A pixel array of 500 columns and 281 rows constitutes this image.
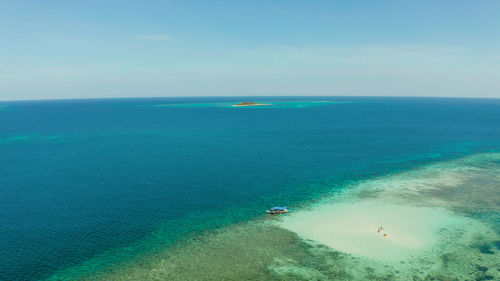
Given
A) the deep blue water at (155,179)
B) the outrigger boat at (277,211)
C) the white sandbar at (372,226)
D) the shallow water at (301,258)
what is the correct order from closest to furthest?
the shallow water at (301,258) → the white sandbar at (372,226) → the deep blue water at (155,179) → the outrigger boat at (277,211)

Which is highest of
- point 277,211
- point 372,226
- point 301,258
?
point 277,211

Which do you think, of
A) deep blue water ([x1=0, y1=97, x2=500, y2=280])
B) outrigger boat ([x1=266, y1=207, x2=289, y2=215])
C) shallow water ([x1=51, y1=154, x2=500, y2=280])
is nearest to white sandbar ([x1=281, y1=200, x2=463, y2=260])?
shallow water ([x1=51, y1=154, x2=500, y2=280])

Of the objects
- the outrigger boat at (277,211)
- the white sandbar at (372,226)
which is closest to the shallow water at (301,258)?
the white sandbar at (372,226)

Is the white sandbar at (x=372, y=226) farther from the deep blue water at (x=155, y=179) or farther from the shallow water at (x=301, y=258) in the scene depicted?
the deep blue water at (x=155, y=179)

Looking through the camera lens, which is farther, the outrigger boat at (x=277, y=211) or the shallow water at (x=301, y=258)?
the outrigger boat at (x=277, y=211)

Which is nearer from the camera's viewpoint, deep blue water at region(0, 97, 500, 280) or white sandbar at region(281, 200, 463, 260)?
white sandbar at region(281, 200, 463, 260)

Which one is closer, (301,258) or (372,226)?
(301,258)

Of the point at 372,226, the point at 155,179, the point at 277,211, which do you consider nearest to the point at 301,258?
the point at 277,211

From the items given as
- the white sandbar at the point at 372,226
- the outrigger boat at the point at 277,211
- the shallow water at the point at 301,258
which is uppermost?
the outrigger boat at the point at 277,211

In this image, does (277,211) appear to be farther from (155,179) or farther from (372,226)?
(155,179)

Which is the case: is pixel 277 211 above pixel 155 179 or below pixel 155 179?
below

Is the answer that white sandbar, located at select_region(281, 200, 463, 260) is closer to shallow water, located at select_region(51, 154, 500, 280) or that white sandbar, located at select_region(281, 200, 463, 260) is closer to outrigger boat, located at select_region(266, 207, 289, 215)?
shallow water, located at select_region(51, 154, 500, 280)

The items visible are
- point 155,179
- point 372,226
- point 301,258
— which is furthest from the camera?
point 155,179

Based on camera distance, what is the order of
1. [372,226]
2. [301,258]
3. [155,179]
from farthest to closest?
[155,179]
[372,226]
[301,258]
